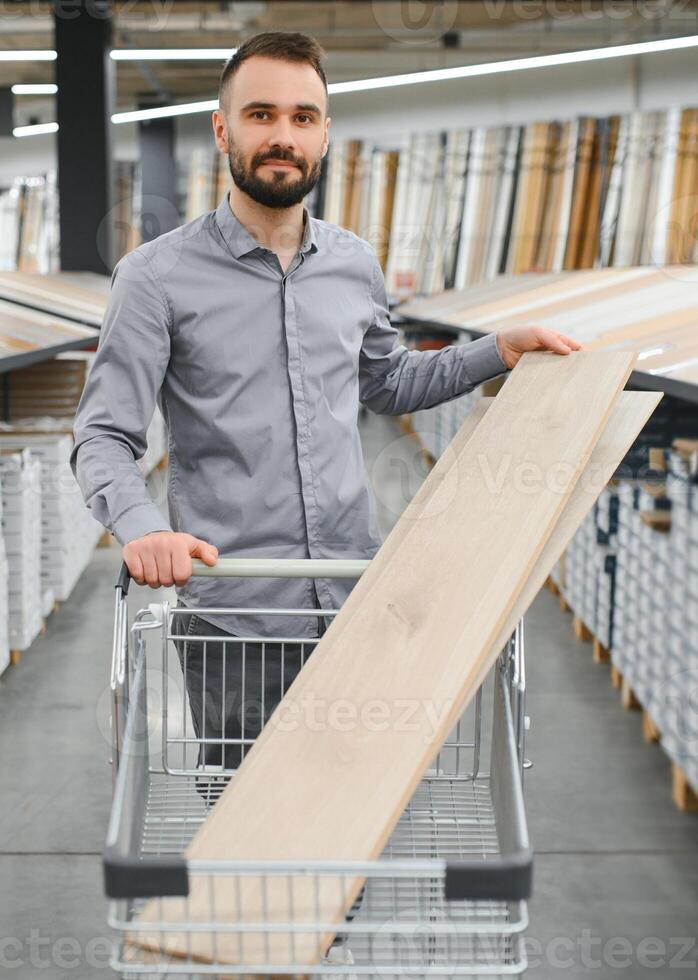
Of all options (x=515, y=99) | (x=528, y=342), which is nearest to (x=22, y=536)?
(x=528, y=342)

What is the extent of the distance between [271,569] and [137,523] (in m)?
0.21

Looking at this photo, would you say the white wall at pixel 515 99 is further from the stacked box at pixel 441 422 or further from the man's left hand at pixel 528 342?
the man's left hand at pixel 528 342

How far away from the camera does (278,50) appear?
1.75 meters

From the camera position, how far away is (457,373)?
2111mm

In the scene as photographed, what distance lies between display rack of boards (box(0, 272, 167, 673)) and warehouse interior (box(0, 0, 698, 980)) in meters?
0.02

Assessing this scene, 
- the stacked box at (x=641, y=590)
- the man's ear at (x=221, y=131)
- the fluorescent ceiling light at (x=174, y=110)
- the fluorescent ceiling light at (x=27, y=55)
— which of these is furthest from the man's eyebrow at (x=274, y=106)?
the fluorescent ceiling light at (x=174, y=110)

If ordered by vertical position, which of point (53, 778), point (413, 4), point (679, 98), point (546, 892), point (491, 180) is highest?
point (413, 4)

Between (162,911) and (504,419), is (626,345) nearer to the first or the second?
(504,419)

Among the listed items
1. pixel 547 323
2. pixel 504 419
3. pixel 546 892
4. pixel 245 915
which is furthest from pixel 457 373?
pixel 547 323

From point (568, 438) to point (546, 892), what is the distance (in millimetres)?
1569

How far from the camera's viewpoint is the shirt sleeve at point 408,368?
2.08 m

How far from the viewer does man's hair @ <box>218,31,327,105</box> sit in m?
1.75

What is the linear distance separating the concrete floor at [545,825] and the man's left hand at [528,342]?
1386 mm

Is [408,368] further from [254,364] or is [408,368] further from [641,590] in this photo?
[641,590]
